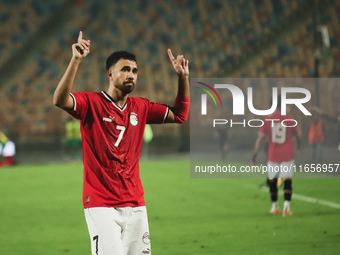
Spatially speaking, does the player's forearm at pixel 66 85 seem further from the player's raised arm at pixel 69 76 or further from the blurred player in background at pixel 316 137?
the blurred player in background at pixel 316 137

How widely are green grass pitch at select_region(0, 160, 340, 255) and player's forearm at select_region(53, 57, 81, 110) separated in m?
3.89

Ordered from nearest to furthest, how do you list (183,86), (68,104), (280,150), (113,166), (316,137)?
(68,104), (113,166), (183,86), (280,150), (316,137)

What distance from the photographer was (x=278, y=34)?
37.1 meters

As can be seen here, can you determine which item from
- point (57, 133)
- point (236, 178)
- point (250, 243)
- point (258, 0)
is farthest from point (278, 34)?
point (250, 243)

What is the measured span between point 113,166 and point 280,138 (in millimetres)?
6785

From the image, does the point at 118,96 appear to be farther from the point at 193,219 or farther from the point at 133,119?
the point at 193,219

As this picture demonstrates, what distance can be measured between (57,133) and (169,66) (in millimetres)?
8690

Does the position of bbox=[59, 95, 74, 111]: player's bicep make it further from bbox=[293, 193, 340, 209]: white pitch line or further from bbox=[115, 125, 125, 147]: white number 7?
Result: bbox=[293, 193, 340, 209]: white pitch line

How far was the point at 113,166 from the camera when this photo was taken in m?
4.68

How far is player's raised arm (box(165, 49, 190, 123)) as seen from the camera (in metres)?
4.98

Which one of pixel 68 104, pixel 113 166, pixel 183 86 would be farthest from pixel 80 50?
pixel 183 86

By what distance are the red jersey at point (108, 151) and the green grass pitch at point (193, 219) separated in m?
3.18

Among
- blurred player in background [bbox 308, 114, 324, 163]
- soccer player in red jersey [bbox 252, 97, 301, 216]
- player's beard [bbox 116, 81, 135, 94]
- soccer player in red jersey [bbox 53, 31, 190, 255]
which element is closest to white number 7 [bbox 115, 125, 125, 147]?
soccer player in red jersey [bbox 53, 31, 190, 255]

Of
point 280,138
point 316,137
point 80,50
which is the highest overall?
point 80,50
